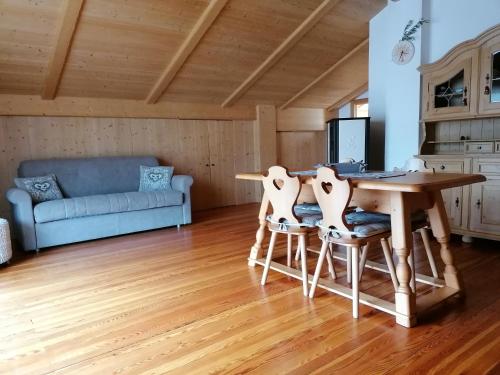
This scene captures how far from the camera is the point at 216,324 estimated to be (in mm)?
2201

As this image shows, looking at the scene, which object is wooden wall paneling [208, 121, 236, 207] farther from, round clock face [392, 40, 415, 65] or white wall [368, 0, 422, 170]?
round clock face [392, 40, 415, 65]

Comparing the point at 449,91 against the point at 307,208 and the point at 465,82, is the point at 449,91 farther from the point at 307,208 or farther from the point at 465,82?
the point at 307,208

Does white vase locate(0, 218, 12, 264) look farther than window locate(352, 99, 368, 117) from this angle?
No

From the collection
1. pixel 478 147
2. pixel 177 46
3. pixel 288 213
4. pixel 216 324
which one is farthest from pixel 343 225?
pixel 177 46

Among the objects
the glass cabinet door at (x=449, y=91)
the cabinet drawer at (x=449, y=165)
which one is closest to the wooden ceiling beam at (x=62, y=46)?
the glass cabinet door at (x=449, y=91)

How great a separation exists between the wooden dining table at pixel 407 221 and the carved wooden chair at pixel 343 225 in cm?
10

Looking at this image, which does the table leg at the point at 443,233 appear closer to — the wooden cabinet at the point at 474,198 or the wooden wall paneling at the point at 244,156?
the wooden cabinet at the point at 474,198

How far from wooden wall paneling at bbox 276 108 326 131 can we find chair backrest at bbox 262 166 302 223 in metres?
4.37

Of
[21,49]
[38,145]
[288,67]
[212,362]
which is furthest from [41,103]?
[212,362]

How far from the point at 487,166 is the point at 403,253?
198cm

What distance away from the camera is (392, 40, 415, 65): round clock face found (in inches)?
170

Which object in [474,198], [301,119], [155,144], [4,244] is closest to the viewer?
[4,244]

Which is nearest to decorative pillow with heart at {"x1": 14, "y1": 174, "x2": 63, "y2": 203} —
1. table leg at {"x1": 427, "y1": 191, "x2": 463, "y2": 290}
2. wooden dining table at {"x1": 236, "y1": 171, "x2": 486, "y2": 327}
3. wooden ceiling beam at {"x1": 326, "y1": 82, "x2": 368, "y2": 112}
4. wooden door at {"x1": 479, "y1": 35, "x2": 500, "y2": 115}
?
wooden dining table at {"x1": 236, "y1": 171, "x2": 486, "y2": 327}

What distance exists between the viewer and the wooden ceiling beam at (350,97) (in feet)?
23.2
